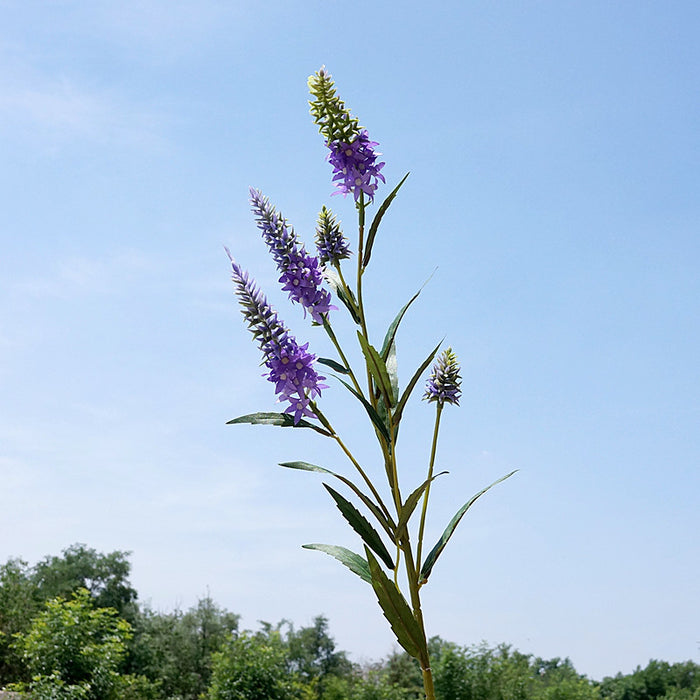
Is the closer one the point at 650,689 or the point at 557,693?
the point at 557,693

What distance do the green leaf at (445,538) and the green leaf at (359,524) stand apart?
0.52 feet

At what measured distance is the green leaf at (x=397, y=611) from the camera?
7.38ft

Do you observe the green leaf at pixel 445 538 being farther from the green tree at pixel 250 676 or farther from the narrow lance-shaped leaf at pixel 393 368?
the green tree at pixel 250 676

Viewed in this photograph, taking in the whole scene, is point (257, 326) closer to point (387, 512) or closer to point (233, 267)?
point (233, 267)

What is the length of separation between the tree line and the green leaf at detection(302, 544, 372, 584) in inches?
245

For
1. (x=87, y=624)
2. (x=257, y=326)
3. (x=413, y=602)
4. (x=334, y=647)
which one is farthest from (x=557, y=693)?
(x=257, y=326)

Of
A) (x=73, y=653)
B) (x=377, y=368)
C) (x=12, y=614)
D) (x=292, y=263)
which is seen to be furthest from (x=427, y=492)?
(x=12, y=614)

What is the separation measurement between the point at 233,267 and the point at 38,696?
6844 millimetres

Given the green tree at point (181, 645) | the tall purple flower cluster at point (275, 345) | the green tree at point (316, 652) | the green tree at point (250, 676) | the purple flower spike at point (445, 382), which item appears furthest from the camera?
the green tree at point (316, 652)

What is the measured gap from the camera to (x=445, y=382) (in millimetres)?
2578

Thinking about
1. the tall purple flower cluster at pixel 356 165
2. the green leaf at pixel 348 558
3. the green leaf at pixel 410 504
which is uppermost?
the tall purple flower cluster at pixel 356 165

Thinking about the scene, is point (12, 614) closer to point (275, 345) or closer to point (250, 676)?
point (250, 676)

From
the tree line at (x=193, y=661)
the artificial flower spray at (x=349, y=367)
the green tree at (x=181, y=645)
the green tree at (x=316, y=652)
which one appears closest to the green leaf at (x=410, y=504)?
the artificial flower spray at (x=349, y=367)

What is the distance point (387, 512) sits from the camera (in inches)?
94.1
